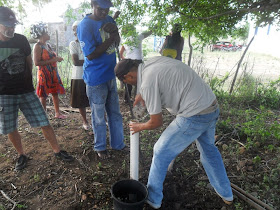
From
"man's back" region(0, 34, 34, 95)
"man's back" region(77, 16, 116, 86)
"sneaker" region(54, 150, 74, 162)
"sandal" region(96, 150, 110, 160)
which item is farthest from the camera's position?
"sandal" region(96, 150, 110, 160)

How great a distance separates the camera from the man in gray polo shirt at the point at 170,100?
5.98ft

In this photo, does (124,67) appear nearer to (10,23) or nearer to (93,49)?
(93,49)

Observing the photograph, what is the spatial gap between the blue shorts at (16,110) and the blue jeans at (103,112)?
2.28 ft

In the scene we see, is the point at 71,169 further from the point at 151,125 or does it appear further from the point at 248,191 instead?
the point at 248,191

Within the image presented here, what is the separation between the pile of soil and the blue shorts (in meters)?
0.66

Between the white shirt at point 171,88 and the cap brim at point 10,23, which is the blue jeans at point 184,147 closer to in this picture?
the white shirt at point 171,88

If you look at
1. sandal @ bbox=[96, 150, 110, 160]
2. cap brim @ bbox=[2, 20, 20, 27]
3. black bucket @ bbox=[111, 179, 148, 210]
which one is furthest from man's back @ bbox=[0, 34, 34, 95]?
black bucket @ bbox=[111, 179, 148, 210]

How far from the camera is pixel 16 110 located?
275cm

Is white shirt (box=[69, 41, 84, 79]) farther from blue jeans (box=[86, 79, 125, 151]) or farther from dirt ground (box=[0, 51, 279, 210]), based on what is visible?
dirt ground (box=[0, 51, 279, 210])

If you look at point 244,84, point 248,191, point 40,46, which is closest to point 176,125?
point 248,191

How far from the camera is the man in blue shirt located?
260 centimetres

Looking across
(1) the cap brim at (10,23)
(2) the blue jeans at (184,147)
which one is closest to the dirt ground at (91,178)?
(2) the blue jeans at (184,147)

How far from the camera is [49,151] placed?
3346 millimetres

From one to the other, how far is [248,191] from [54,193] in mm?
2462
